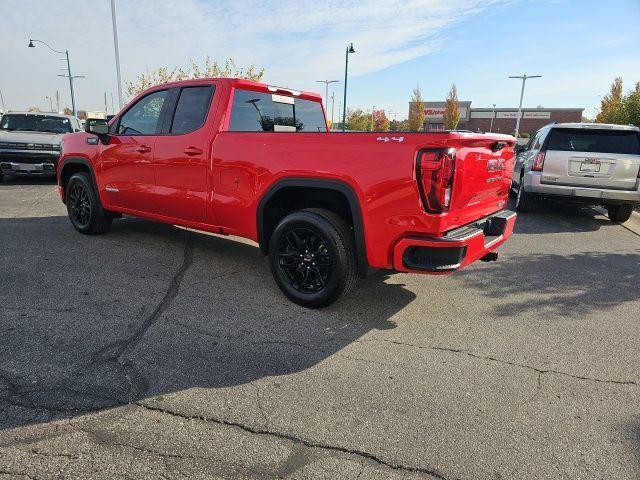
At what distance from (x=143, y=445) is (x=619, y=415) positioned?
101 inches

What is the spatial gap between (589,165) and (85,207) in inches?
308

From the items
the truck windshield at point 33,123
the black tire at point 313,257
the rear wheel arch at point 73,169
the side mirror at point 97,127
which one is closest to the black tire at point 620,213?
the black tire at point 313,257

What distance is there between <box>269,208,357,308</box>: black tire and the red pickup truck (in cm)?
1

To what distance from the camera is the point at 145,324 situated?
11.8ft

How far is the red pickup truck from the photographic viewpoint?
329 centimetres

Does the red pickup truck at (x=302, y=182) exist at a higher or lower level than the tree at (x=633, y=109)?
lower

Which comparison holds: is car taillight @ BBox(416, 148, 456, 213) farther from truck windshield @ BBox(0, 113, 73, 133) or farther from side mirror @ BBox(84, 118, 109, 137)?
truck windshield @ BBox(0, 113, 73, 133)

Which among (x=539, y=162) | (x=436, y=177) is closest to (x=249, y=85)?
(x=436, y=177)

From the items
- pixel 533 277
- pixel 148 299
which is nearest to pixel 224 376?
pixel 148 299

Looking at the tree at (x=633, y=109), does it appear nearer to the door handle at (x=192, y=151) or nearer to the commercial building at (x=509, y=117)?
the door handle at (x=192, y=151)

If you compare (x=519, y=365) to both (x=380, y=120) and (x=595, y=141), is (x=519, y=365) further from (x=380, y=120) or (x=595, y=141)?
(x=380, y=120)

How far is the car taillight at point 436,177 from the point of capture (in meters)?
3.14

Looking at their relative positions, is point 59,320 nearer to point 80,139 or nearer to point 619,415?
point 80,139

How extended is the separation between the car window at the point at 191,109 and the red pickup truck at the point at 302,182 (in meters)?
0.01
